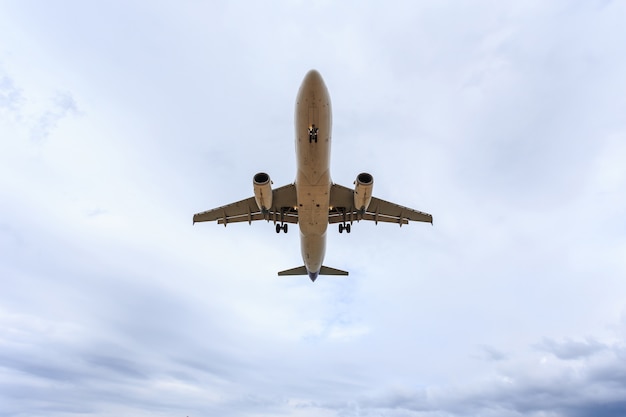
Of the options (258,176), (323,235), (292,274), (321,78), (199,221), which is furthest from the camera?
(292,274)

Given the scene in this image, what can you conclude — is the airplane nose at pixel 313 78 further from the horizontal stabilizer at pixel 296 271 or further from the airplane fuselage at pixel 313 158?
the horizontal stabilizer at pixel 296 271

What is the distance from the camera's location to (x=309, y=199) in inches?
1095

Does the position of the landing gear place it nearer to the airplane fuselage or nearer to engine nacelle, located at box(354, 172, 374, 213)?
the airplane fuselage

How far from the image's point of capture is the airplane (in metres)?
23.5

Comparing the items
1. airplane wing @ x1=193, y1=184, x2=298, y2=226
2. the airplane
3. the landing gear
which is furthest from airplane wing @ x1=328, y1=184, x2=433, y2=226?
the landing gear

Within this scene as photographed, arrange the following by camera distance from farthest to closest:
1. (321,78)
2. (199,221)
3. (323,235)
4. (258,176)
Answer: (199,221)
(323,235)
(258,176)
(321,78)

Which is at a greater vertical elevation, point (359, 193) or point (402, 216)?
point (402, 216)

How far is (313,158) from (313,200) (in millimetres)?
3489

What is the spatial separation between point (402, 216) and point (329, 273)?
8537mm

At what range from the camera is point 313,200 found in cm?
2786

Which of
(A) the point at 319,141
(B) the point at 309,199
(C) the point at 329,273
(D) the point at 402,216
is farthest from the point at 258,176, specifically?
(C) the point at 329,273

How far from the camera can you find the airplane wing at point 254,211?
3189 centimetres

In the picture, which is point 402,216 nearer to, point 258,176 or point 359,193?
point 359,193

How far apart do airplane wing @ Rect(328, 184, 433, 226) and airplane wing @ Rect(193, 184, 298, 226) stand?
113 inches
